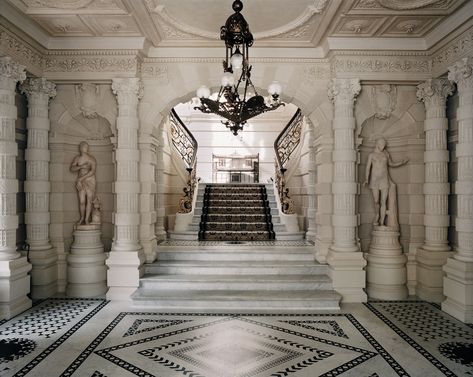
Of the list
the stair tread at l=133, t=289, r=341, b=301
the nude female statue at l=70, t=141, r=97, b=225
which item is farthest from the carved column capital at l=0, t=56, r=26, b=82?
the stair tread at l=133, t=289, r=341, b=301

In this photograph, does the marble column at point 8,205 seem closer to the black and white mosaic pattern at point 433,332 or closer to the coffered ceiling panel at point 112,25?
the coffered ceiling panel at point 112,25

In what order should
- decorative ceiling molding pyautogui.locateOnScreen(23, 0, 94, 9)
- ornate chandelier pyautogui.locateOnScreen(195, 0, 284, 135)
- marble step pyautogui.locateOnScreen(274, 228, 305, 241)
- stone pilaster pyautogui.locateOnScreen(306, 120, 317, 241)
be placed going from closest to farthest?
ornate chandelier pyautogui.locateOnScreen(195, 0, 284, 135) < decorative ceiling molding pyautogui.locateOnScreen(23, 0, 94, 9) < stone pilaster pyautogui.locateOnScreen(306, 120, 317, 241) < marble step pyautogui.locateOnScreen(274, 228, 305, 241)

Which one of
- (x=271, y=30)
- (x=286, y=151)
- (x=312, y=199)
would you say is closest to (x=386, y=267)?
(x=312, y=199)

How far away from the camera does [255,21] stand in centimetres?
515

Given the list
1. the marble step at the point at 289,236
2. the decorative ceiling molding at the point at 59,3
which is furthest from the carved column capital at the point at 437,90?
the decorative ceiling molding at the point at 59,3

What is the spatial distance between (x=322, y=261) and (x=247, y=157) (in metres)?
7.61

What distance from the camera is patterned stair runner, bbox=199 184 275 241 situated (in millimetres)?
7750

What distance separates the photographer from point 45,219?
5676 mm

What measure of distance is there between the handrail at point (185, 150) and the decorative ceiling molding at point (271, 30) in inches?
141

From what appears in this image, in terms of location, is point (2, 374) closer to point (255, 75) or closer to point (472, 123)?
point (255, 75)

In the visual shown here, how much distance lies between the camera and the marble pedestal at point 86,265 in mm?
5684

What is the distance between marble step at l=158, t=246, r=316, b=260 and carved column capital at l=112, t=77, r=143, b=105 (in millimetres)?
2534

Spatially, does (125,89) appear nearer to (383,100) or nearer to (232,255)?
(232,255)

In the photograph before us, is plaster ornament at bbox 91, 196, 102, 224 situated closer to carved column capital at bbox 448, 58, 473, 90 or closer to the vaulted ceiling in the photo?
the vaulted ceiling
